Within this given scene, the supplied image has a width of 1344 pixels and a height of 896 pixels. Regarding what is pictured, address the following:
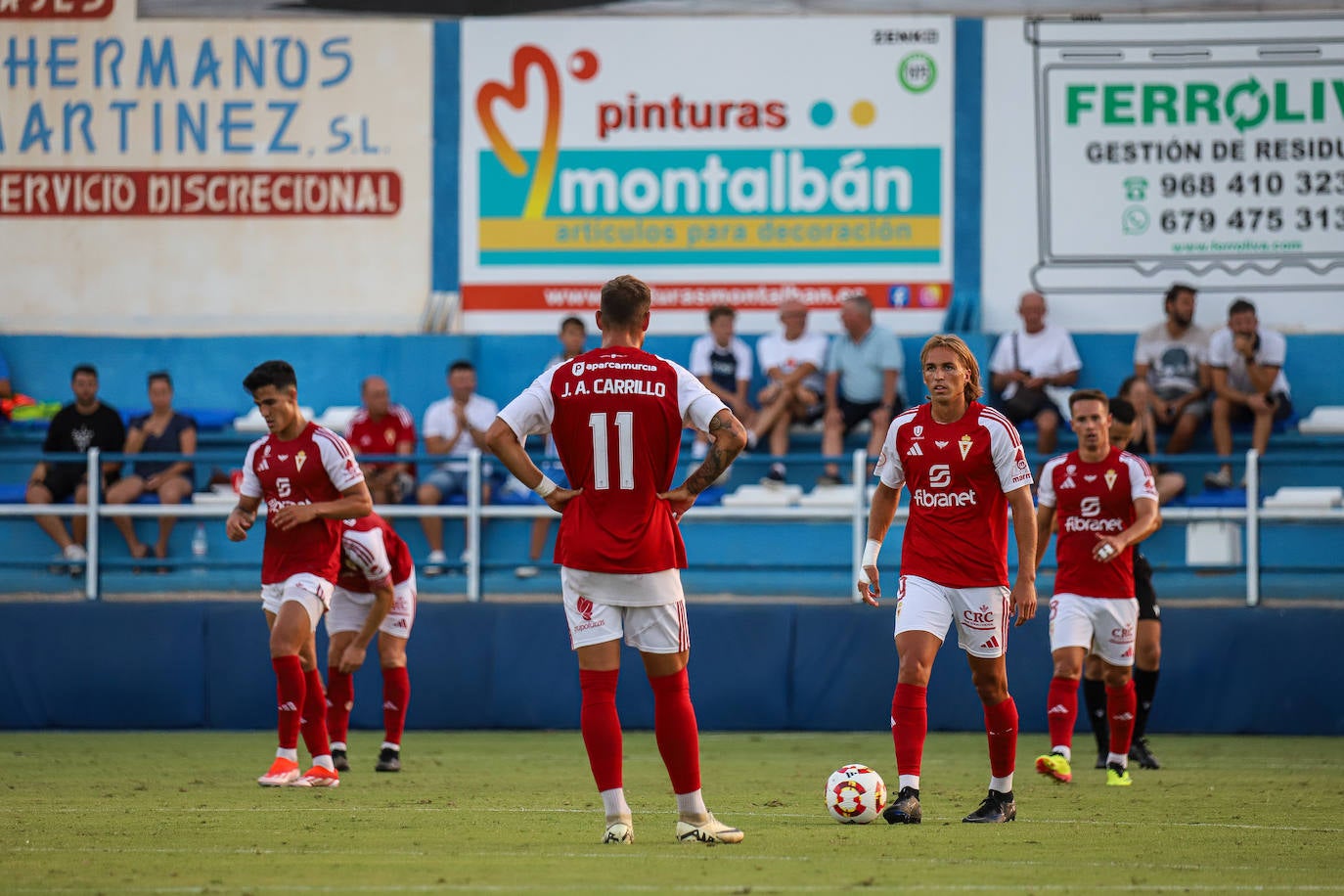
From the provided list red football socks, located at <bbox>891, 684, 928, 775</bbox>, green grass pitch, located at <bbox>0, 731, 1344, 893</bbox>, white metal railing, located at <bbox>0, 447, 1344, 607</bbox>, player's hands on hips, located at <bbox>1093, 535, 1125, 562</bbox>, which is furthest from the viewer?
white metal railing, located at <bbox>0, 447, 1344, 607</bbox>

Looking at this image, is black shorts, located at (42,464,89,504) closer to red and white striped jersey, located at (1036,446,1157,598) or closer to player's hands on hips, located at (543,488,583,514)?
red and white striped jersey, located at (1036,446,1157,598)

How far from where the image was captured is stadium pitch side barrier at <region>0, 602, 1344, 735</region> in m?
16.0

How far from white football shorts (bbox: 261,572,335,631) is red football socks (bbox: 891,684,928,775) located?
12.1 feet

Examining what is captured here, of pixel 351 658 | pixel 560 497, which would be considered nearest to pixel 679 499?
pixel 560 497

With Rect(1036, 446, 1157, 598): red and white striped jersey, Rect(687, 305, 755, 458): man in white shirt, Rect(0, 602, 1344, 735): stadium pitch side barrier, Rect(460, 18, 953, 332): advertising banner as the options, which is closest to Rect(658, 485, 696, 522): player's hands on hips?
Rect(1036, 446, 1157, 598): red and white striped jersey

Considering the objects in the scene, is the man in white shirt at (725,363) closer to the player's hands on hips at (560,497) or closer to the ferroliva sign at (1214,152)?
the ferroliva sign at (1214,152)

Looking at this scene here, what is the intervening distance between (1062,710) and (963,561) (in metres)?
2.85

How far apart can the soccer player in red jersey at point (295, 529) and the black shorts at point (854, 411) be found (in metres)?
8.06

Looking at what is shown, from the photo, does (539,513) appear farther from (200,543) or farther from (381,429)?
(200,543)

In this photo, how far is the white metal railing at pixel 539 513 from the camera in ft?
50.8

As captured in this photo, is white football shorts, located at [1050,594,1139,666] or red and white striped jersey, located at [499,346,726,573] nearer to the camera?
red and white striped jersey, located at [499,346,726,573]

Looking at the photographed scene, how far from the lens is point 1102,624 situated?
11.5 m

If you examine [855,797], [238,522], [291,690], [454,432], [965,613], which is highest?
[454,432]

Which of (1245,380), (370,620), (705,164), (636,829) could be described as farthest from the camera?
(705,164)
